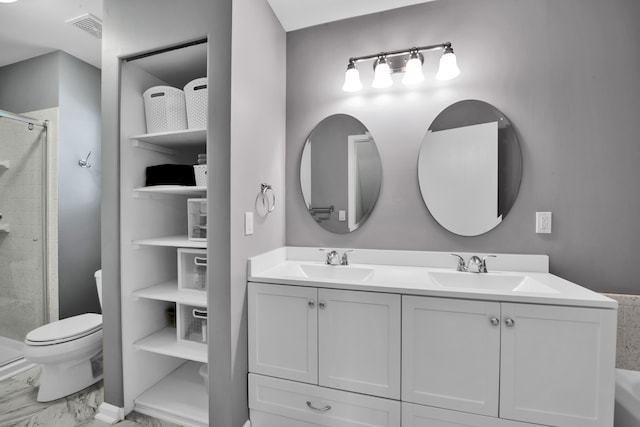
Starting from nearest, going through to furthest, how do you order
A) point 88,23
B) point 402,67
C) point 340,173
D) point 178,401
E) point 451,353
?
point 451,353
point 178,401
point 402,67
point 340,173
point 88,23

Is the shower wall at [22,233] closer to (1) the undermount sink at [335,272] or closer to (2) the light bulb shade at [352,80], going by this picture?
(1) the undermount sink at [335,272]

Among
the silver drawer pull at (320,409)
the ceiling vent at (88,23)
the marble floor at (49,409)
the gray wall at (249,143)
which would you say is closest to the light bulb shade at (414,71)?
the gray wall at (249,143)

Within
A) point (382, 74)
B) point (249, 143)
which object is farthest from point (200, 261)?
point (382, 74)

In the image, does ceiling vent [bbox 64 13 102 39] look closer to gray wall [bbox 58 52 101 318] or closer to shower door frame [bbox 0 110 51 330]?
gray wall [bbox 58 52 101 318]

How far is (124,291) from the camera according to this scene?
1712 millimetres

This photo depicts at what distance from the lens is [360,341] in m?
1.43

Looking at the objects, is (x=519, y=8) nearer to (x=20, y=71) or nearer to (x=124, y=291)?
(x=124, y=291)

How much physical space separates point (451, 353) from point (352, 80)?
1.63m

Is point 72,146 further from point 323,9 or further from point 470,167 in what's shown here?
point 470,167

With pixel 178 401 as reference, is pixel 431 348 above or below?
above

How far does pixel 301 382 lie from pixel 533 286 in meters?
1.28

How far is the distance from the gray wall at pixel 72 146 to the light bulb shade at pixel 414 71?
2.85m

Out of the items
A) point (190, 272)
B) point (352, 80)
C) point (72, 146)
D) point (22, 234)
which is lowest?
point (190, 272)

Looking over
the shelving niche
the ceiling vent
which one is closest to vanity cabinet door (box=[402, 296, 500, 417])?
the shelving niche
